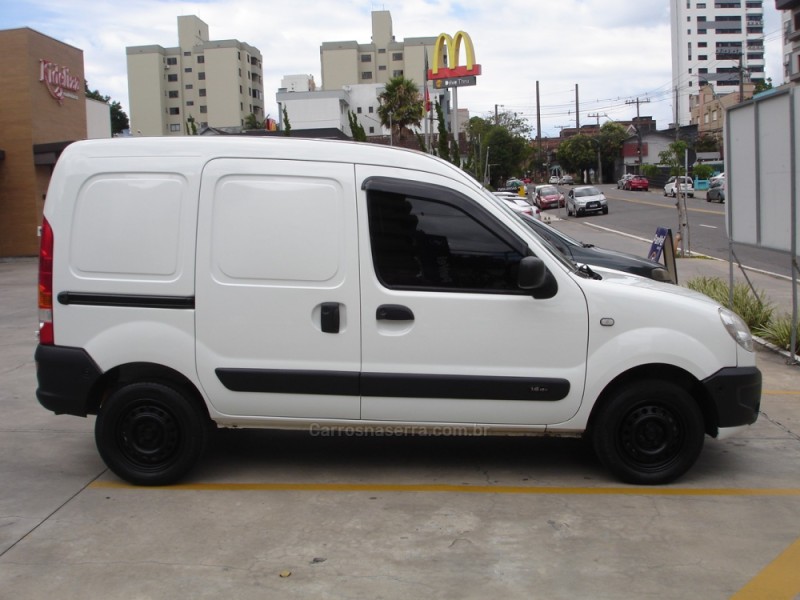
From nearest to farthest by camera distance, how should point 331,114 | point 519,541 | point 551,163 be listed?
point 519,541 → point 331,114 → point 551,163

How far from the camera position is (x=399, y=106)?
56594 millimetres

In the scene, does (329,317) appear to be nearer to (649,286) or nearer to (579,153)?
(649,286)

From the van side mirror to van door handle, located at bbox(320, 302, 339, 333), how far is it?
1163 mm

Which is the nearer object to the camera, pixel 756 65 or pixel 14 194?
pixel 14 194

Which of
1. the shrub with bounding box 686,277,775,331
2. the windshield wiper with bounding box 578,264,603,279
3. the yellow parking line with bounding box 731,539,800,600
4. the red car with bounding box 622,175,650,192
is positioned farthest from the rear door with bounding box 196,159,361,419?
the red car with bounding box 622,175,650,192

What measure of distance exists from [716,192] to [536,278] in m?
46.7

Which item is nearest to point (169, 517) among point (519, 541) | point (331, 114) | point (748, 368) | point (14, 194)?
point (519, 541)

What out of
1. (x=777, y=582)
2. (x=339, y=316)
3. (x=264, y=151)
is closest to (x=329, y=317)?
(x=339, y=316)

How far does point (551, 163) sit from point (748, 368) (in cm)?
13829

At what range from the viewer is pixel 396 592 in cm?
388

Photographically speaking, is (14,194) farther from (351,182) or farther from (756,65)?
(756,65)

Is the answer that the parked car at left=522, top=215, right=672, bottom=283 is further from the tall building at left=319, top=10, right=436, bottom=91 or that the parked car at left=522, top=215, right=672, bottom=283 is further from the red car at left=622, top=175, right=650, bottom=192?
the tall building at left=319, top=10, right=436, bottom=91

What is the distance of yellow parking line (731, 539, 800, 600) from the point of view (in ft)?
12.6

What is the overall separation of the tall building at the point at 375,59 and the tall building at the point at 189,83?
12138 mm
